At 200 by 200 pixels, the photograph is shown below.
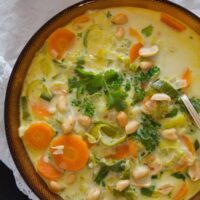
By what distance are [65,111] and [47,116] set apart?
0.08 m

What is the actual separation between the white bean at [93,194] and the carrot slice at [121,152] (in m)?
0.14

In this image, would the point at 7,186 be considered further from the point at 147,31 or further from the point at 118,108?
the point at 147,31

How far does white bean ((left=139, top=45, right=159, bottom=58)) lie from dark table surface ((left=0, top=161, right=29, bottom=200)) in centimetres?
78

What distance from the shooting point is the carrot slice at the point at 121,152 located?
226 centimetres

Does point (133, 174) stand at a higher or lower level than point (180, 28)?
lower

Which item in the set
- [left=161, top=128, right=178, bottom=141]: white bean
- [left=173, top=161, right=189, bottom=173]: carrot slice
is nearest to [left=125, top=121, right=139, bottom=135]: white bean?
[left=161, top=128, right=178, bottom=141]: white bean

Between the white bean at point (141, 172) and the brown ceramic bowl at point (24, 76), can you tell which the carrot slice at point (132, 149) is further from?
the brown ceramic bowl at point (24, 76)

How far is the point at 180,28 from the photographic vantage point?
2.26m

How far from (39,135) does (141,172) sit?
0.42 meters

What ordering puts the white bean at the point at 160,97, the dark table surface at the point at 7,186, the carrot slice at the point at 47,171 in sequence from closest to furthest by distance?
the white bean at the point at 160,97 → the carrot slice at the point at 47,171 → the dark table surface at the point at 7,186

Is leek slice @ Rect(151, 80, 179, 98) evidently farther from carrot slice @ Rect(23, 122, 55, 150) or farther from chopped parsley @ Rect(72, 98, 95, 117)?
carrot slice @ Rect(23, 122, 55, 150)

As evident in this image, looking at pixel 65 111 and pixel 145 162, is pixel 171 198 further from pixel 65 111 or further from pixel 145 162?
pixel 65 111

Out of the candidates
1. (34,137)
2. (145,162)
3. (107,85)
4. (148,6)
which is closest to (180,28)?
(148,6)

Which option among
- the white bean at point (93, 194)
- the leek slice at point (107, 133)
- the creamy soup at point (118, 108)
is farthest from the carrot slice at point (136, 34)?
the white bean at point (93, 194)
